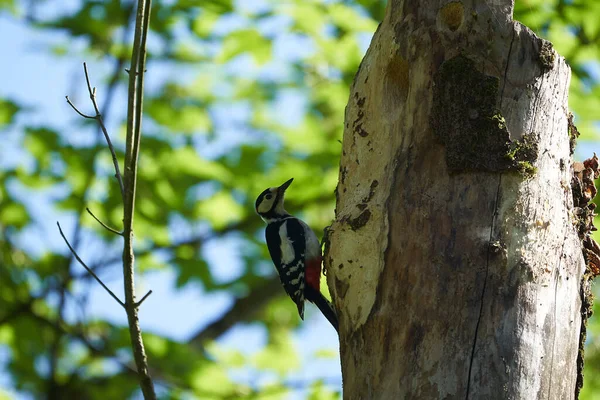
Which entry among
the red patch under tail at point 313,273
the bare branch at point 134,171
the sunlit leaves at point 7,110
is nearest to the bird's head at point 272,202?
the red patch under tail at point 313,273

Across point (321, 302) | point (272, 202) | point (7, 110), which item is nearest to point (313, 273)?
point (321, 302)

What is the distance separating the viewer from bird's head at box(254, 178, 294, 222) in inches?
213

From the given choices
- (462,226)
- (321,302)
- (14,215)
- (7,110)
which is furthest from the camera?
(14,215)

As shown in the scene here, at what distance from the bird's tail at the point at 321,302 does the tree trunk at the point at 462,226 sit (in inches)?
55.8

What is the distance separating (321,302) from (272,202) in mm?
1183

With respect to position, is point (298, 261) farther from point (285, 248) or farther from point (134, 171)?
point (134, 171)

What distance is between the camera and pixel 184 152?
18.6ft

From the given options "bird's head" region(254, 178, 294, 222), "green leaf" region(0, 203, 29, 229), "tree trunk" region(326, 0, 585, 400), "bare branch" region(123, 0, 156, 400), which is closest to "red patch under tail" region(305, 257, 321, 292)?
"bird's head" region(254, 178, 294, 222)

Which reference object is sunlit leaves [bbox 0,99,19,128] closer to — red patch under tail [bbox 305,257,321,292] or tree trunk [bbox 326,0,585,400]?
red patch under tail [bbox 305,257,321,292]

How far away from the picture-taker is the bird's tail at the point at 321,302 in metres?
4.38

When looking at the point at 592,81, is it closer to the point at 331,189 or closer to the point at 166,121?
the point at 331,189

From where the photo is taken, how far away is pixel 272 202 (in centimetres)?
549

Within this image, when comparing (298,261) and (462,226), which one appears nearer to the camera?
(462,226)

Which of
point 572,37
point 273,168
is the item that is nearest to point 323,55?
point 273,168
